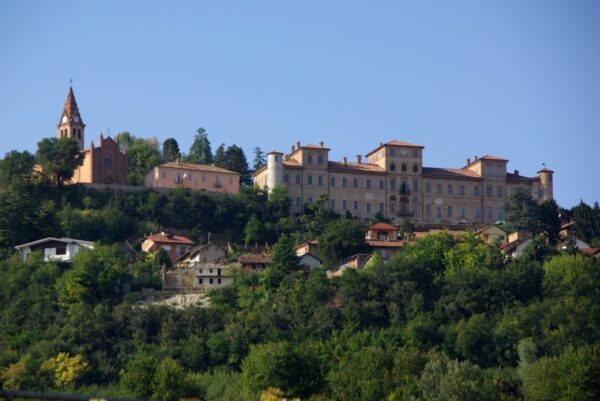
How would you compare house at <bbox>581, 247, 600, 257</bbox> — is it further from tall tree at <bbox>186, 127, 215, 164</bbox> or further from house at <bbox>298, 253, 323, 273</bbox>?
tall tree at <bbox>186, 127, 215, 164</bbox>

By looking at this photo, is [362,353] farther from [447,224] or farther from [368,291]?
[447,224]

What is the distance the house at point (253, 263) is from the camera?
78562 mm

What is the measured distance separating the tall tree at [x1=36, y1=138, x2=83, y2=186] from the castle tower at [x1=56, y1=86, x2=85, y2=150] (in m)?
10.8

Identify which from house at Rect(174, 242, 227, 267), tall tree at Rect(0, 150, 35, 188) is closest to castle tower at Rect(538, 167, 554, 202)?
house at Rect(174, 242, 227, 267)

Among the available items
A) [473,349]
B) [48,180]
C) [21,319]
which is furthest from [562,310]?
[48,180]

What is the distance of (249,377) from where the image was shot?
61656 millimetres

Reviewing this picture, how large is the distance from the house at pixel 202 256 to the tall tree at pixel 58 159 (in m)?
10.4

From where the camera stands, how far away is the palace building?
92.3 meters

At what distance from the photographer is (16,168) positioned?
281 feet

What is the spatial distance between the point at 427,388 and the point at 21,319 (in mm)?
23729

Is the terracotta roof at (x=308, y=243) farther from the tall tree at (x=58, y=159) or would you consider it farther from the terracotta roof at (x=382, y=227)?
the tall tree at (x=58, y=159)

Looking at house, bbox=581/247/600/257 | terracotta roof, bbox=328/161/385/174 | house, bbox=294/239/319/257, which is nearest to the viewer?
house, bbox=294/239/319/257

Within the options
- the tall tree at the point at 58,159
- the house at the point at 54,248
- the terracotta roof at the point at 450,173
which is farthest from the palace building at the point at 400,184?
the house at the point at 54,248

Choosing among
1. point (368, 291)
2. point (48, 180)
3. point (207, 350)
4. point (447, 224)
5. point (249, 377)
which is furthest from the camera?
point (447, 224)
